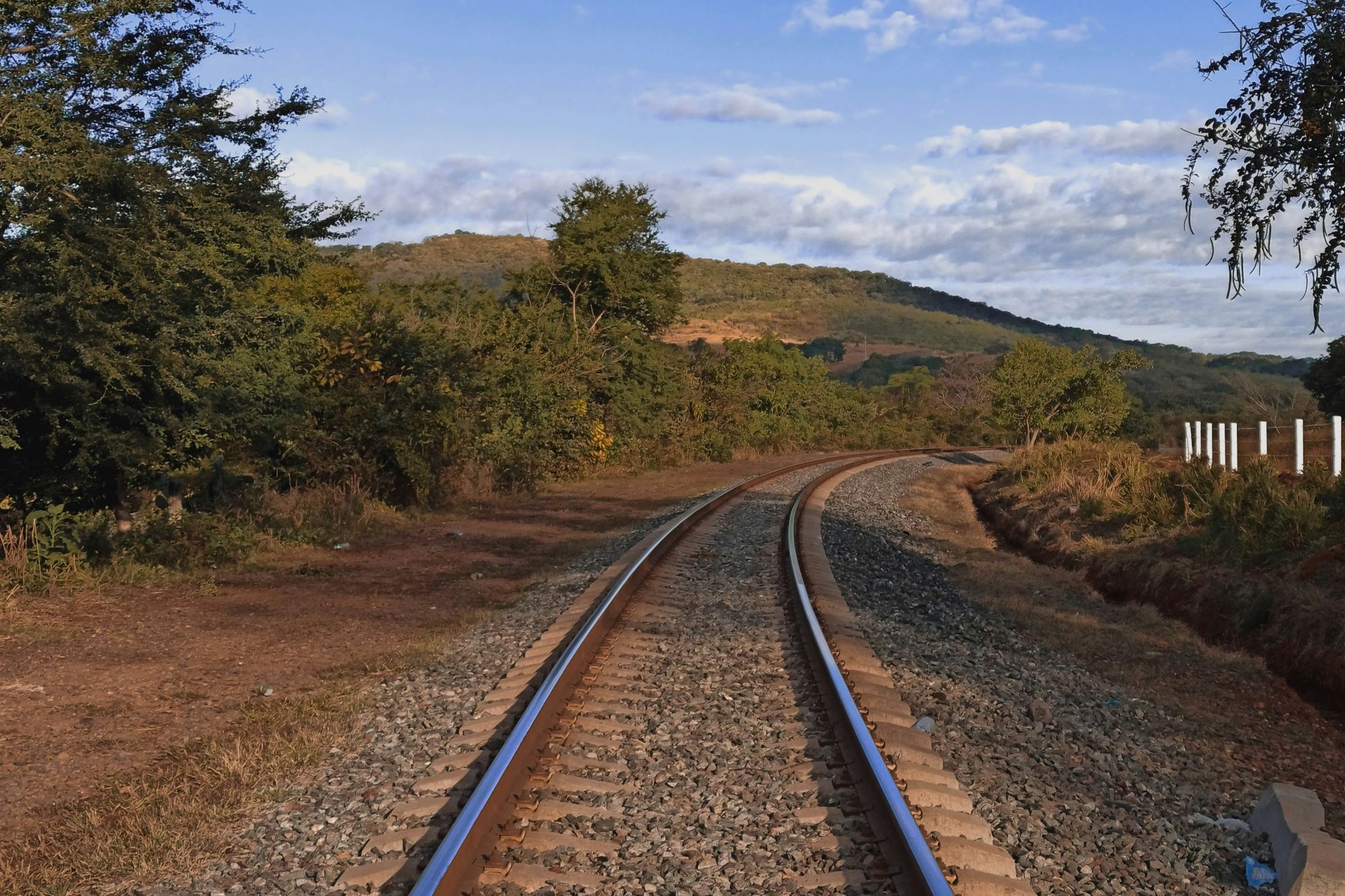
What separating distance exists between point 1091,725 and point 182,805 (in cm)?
492

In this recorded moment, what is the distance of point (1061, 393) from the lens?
1475 inches

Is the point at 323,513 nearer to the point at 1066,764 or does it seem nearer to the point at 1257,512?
the point at 1257,512

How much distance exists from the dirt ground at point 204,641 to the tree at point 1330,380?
29422 millimetres

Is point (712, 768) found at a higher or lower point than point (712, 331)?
lower

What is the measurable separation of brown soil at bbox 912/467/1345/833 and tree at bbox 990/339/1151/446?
24130 millimetres

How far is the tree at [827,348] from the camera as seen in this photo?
99.7 meters

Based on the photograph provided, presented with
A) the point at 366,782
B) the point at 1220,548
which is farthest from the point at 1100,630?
the point at 366,782

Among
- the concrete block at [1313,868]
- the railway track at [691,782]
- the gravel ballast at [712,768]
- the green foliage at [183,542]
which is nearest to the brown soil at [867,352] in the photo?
the green foliage at [183,542]

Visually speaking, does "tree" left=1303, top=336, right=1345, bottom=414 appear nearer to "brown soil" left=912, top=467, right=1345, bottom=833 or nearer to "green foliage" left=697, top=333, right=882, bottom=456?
"green foliage" left=697, top=333, right=882, bottom=456

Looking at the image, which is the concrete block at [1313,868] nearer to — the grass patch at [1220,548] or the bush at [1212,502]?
the grass patch at [1220,548]

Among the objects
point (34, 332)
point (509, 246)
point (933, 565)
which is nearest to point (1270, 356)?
point (509, 246)

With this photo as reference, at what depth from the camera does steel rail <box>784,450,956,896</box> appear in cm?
401

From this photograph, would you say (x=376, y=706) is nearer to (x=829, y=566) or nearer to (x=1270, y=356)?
(x=829, y=566)

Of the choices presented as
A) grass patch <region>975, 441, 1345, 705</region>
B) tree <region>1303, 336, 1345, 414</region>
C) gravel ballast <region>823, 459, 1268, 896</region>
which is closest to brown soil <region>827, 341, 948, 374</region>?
tree <region>1303, 336, 1345, 414</region>
